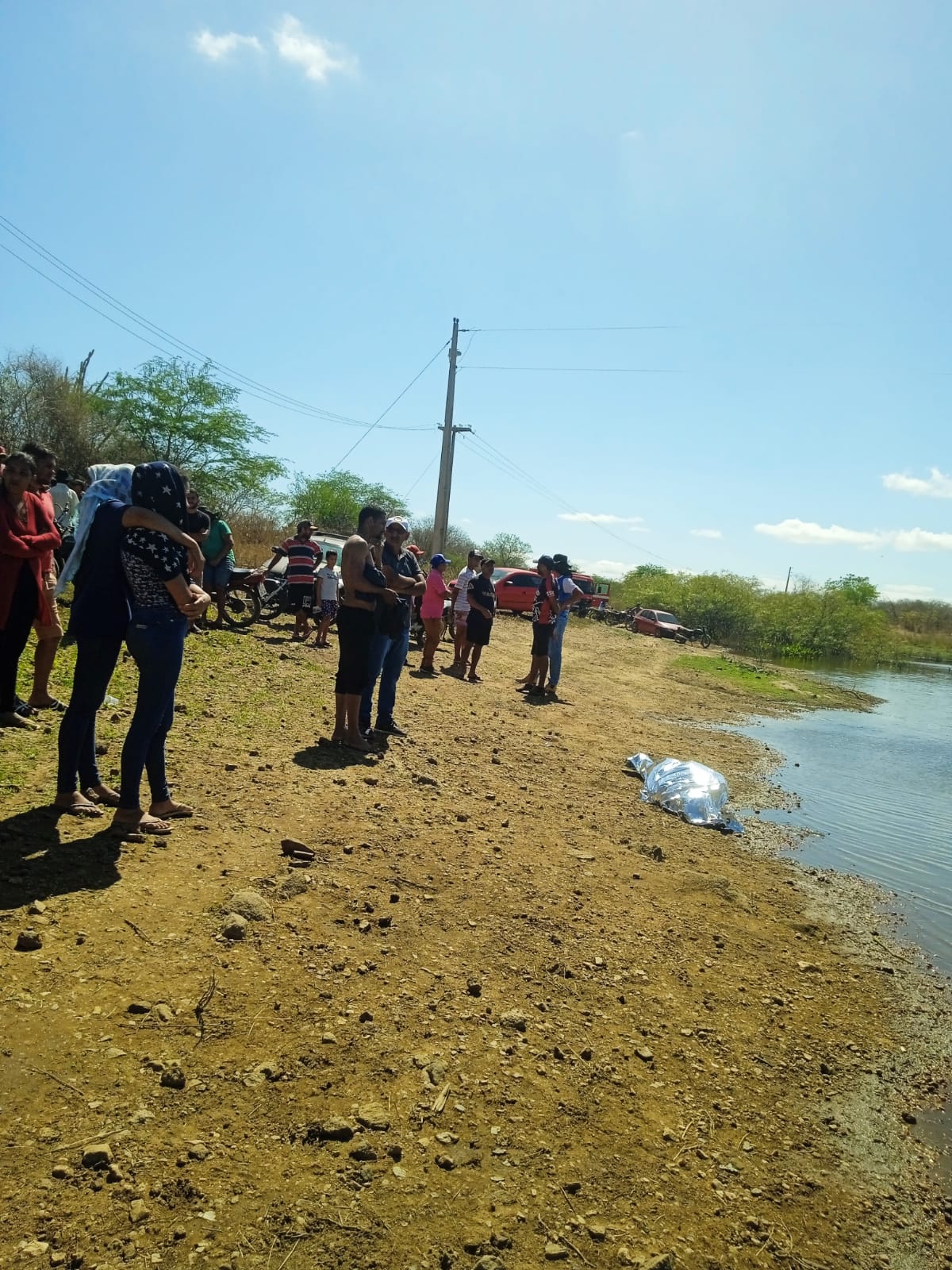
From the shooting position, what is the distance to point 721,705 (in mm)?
15367

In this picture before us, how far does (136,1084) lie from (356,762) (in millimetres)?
3721

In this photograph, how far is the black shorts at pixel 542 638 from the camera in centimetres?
1082

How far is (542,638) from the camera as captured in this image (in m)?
11.0

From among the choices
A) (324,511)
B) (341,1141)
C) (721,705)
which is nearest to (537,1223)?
(341,1141)

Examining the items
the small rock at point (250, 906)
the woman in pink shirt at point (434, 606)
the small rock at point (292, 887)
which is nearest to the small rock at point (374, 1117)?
the small rock at point (250, 906)

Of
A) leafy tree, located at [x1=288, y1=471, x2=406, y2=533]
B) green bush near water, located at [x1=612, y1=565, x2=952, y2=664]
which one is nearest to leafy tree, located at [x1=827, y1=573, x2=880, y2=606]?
green bush near water, located at [x1=612, y1=565, x2=952, y2=664]

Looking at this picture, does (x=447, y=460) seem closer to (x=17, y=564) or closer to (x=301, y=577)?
(x=301, y=577)

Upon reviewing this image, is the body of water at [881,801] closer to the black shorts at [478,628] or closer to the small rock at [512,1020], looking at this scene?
the small rock at [512,1020]

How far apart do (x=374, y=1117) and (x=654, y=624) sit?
110 ft

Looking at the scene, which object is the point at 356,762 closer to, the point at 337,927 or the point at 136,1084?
the point at 337,927

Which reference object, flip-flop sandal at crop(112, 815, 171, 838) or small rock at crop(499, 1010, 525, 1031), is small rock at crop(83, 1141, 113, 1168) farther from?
flip-flop sandal at crop(112, 815, 171, 838)

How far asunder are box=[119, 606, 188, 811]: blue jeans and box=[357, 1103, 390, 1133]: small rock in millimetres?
2070

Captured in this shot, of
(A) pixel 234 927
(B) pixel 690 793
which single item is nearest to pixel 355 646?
(A) pixel 234 927

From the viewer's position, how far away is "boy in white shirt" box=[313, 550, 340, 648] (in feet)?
38.4
